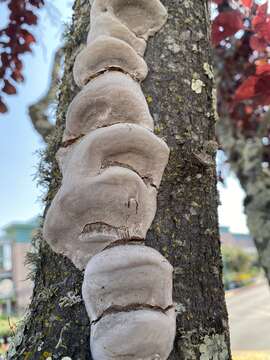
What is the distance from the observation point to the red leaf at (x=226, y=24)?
139 cm

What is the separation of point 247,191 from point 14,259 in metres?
11.9

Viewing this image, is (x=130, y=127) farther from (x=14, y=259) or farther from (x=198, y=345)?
(x=14, y=259)

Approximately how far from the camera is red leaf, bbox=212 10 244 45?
1395 millimetres

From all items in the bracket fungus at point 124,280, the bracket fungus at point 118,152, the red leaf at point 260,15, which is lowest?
the bracket fungus at point 124,280

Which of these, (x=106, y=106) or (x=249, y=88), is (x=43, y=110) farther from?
(x=106, y=106)

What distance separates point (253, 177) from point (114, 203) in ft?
4.15

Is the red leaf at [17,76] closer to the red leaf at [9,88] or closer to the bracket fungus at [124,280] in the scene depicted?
the red leaf at [9,88]

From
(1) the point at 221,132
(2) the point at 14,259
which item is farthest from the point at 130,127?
(2) the point at 14,259

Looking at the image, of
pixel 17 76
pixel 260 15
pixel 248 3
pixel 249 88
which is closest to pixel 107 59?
pixel 249 88

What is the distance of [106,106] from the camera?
51cm

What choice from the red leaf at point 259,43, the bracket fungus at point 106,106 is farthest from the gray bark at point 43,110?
the bracket fungus at point 106,106

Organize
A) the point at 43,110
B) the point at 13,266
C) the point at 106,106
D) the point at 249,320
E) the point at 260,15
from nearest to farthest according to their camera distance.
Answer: the point at 106,106
the point at 260,15
the point at 43,110
the point at 249,320
the point at 13,266

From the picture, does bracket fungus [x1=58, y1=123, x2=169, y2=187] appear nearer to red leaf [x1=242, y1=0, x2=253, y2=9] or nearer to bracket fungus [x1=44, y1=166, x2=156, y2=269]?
bracket fungus [x1=44, y1=166, x2=156, y2=269]

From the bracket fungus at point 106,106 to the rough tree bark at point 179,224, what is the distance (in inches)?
2.0
